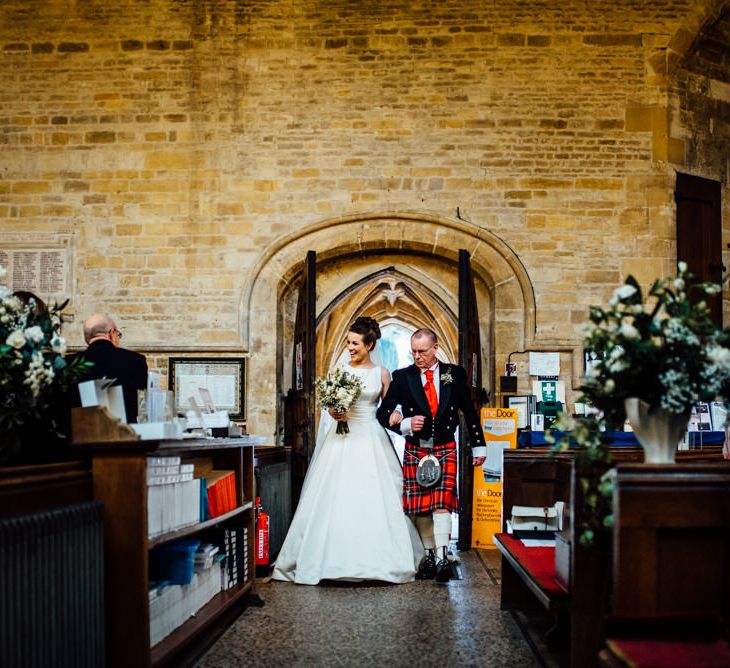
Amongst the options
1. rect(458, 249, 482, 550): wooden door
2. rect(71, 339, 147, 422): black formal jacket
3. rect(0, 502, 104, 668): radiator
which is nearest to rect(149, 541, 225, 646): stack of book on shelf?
rect(0, 502, 104, 668): radiator

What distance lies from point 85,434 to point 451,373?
3151 mm

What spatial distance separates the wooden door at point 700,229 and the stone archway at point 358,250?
1.79 meters

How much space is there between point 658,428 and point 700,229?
6.92 meters

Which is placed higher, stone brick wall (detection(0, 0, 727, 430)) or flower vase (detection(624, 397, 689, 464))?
stone brick wall (detection(0, 0, 727, 430))

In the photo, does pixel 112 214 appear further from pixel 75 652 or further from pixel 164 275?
pixel 75 652

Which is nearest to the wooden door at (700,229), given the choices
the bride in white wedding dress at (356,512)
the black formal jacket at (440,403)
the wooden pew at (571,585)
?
the black formal jacket at (440,403)

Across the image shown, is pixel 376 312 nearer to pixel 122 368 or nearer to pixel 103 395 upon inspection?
pixel 122 368

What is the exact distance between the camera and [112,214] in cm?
938

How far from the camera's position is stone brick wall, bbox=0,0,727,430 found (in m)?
9.23

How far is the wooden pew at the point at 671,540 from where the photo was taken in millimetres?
2967

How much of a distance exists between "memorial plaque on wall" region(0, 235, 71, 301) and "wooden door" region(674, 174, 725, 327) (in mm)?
6428

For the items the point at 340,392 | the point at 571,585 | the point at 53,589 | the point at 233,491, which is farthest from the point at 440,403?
the point at 53,589

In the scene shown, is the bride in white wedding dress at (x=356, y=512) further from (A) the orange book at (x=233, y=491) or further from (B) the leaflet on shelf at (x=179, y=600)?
(B) the leaflet on shelf at (x=179, y=600)

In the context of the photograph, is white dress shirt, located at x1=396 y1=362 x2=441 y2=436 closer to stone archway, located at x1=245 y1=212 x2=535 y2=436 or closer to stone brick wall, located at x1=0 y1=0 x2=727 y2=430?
stone archway, located at x1=245 y1=212 x2=535 y2=436
